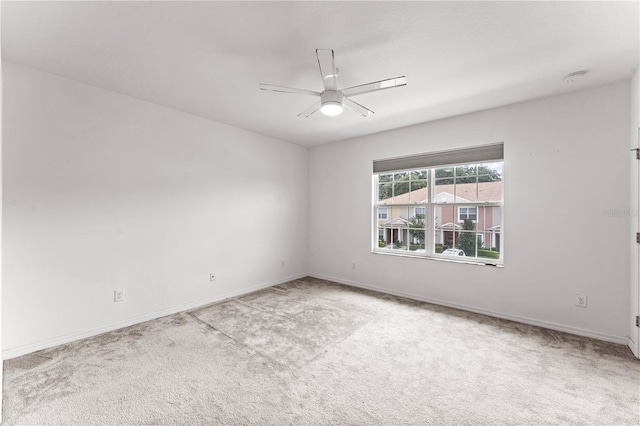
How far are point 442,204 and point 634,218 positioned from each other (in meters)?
1.83

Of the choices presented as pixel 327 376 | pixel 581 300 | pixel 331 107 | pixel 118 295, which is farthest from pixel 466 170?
pixel 118 295

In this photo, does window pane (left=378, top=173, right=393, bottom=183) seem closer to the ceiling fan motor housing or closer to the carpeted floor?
the carpeted floor

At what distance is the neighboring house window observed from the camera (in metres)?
3.71

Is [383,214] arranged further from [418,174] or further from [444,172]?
[444,172]

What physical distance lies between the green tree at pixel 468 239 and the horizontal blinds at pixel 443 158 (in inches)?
32.9

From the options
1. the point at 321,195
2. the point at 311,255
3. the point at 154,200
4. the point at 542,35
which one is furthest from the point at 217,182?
the point at 542,35

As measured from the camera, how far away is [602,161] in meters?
2.81

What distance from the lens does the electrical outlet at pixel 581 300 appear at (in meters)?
2.89

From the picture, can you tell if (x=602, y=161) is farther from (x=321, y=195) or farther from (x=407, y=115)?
(x=321, y=195)

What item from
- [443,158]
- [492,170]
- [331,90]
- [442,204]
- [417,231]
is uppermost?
[331,90]

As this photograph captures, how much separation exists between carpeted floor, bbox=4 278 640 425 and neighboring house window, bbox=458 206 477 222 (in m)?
1.30

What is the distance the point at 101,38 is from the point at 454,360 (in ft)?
12.6

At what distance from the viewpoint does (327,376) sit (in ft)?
7.10

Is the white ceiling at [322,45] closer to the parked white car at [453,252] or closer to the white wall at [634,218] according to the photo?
the white wall at [634,218]
